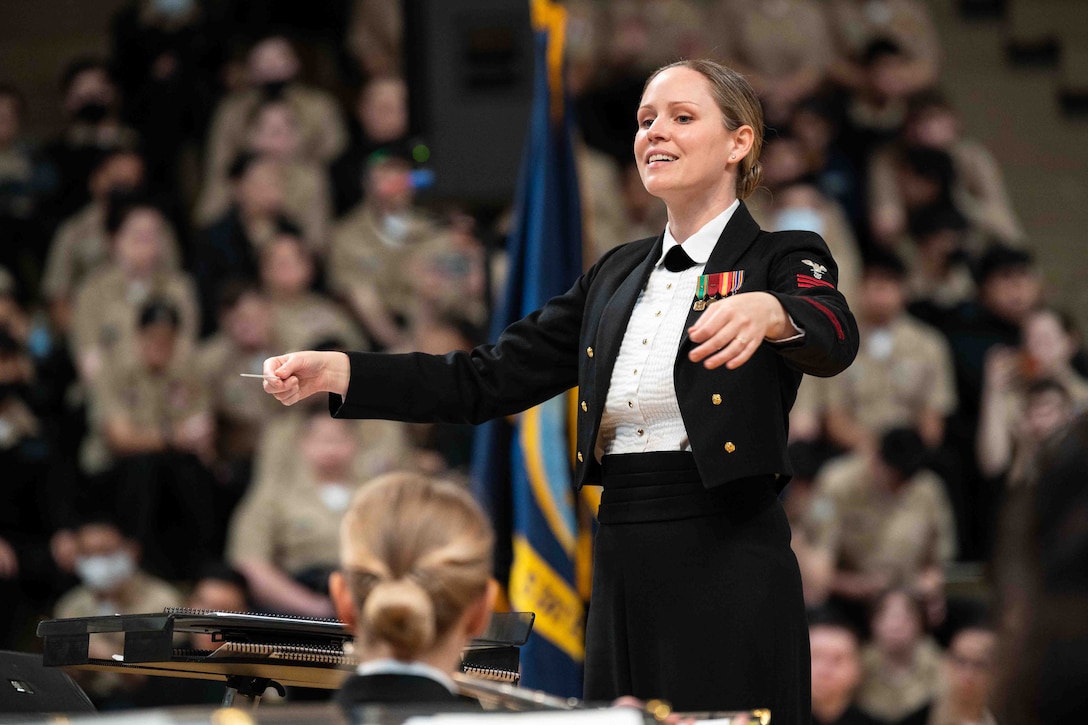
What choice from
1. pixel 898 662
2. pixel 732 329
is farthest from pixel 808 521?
pixel 732 329

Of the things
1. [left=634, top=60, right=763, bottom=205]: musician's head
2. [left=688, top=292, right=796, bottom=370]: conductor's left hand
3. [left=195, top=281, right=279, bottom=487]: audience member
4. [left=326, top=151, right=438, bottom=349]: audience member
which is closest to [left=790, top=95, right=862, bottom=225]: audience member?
[left=326, top=151, right=438, bottom=349]: audience member

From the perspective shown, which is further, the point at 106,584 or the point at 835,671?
the point at 106,584

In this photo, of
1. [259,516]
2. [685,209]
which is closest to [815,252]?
[685,209]

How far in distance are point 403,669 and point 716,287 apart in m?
0.88

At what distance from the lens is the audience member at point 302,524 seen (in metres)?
5.45

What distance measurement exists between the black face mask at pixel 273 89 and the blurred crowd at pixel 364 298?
0.01 m

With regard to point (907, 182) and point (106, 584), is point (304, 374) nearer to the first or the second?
point (106, 584)

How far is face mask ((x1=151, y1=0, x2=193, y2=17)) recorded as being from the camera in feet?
26.4

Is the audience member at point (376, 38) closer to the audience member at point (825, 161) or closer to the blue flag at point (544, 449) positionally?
the audience member at point (825, 161)

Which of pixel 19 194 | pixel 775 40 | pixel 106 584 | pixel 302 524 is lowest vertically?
pixel 106 584

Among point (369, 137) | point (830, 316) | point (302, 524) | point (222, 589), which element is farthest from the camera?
point (369, 137)

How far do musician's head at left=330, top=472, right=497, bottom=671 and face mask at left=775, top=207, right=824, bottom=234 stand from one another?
16.2 feet

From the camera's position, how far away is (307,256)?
21.2 ft

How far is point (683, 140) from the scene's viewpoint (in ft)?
7.68
